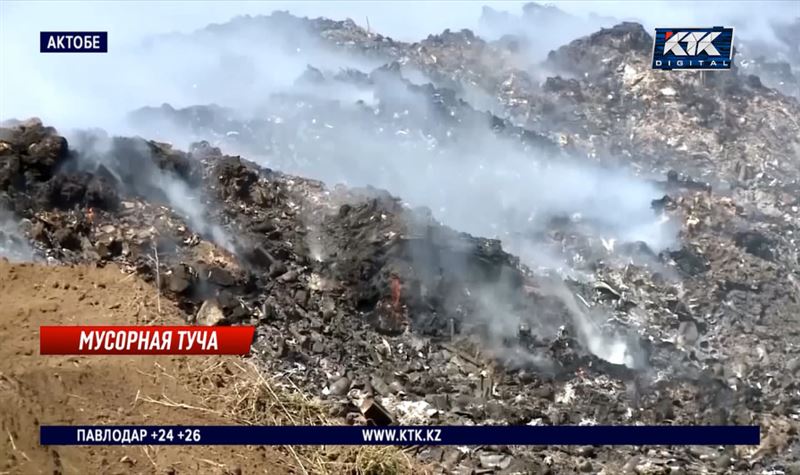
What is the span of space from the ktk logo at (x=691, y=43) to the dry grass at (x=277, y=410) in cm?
450

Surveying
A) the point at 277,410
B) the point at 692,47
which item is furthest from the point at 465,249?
the point at 277,410

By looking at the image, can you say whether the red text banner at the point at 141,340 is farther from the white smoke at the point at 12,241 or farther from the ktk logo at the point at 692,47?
the ktk logo at the point at 692,47

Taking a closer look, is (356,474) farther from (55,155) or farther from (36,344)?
A: (55,155)

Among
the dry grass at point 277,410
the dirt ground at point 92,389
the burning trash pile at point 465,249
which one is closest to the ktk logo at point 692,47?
the burning trash pile at point 465,249

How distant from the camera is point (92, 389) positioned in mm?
5703

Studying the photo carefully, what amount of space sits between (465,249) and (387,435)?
381 cm

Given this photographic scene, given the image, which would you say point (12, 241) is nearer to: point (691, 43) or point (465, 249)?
point (465, 249)

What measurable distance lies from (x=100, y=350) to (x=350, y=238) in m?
3.94

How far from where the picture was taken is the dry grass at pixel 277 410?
6.01m

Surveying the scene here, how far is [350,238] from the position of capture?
9492 millimetres

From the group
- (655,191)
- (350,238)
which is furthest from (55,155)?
(655,191)

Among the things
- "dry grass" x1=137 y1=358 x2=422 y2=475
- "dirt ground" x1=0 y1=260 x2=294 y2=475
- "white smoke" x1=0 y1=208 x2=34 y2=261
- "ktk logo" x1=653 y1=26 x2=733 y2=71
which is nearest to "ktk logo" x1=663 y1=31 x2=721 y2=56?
"ktk logo" x1=653 y1=26 x2=733 y2=71

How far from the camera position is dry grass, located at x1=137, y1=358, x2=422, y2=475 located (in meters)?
6.01

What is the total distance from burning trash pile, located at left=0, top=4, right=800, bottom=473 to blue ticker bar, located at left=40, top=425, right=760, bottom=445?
1.24ft
